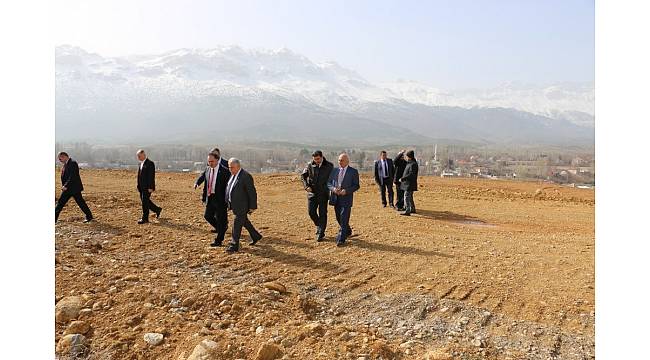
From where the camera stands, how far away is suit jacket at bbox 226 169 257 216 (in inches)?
311

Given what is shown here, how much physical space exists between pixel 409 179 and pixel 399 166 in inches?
36.6

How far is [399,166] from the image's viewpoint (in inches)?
512

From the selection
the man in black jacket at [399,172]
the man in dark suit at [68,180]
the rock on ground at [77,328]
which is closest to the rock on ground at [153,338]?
the rock on ground at [77,328]

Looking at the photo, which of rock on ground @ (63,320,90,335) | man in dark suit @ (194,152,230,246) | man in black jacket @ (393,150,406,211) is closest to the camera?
rock on ground @ (63,320,90,335)

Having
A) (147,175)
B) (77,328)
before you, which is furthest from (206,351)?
(147,175)

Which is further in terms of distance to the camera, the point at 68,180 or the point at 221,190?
the point at 68,180

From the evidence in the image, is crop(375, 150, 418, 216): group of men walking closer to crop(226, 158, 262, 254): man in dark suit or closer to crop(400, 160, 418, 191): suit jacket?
crop(400, 160, 418, 191): suit jacket

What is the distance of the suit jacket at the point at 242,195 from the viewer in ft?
25.9

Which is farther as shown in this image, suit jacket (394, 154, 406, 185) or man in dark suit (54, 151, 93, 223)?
suit jacket (394, 154, 406, 185)

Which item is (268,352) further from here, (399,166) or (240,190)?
(399,166)

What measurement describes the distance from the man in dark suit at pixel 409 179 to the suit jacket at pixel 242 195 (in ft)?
17.1

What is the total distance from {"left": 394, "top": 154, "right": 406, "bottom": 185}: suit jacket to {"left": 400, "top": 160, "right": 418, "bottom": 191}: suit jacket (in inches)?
24.4

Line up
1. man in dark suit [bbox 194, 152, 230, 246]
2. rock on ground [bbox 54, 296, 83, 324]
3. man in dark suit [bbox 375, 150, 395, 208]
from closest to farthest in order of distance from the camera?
rock on ground [bbox 54, 296, 83, 324] → man in dark suit [bbox 194, 152, 230, 246] → man in dark suit [bbox 375, 150, 395, 208]

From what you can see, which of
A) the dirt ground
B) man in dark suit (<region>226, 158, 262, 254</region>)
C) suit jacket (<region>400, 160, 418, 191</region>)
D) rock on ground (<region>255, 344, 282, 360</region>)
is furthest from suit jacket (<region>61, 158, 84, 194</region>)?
suit jacket (<region>400, 160, 418, 191</region>)
